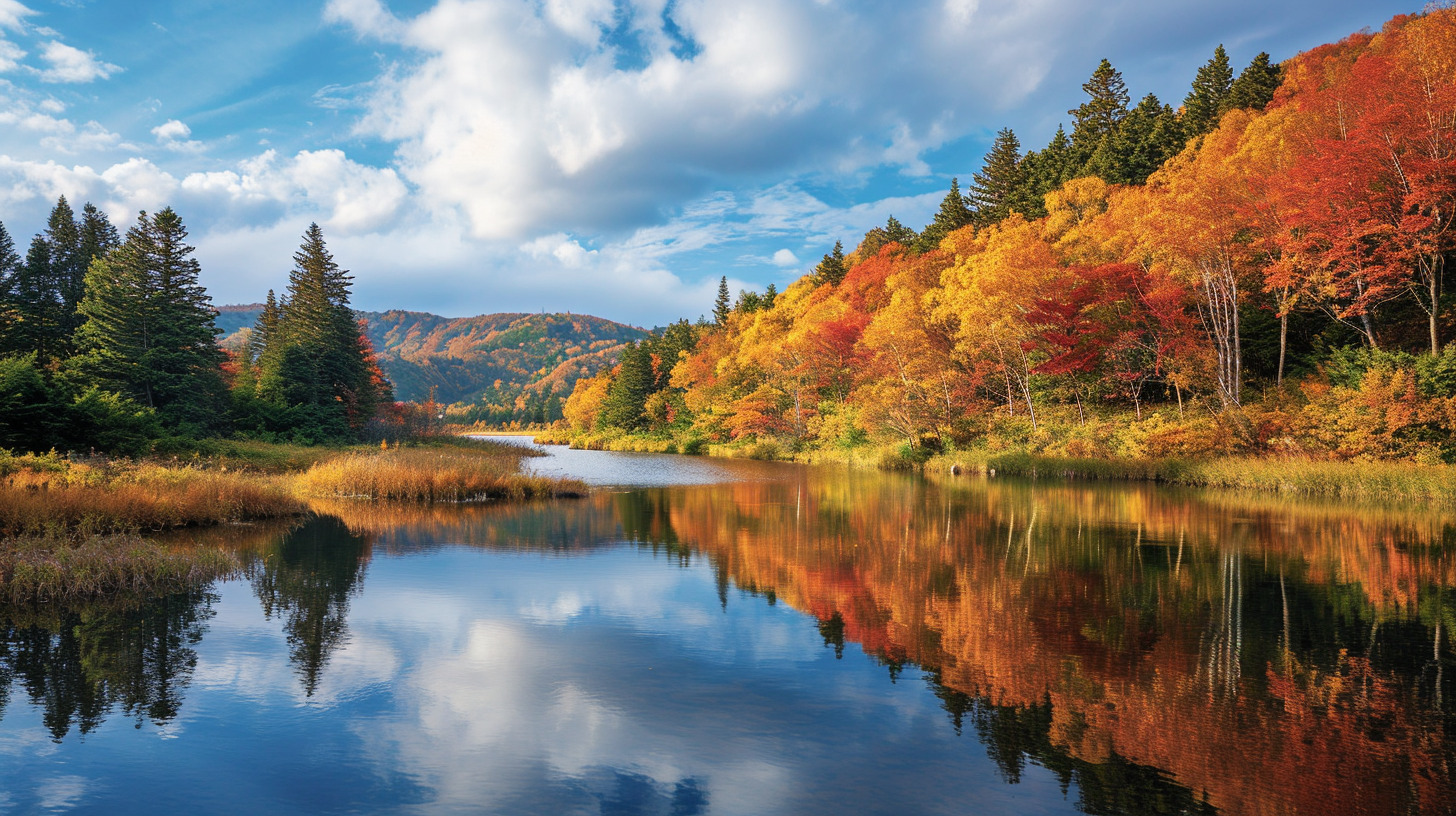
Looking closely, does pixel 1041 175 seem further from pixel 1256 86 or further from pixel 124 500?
pixel 124 500

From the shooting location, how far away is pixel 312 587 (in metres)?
11.9

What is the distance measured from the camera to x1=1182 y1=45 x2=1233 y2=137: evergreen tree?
51.6 m

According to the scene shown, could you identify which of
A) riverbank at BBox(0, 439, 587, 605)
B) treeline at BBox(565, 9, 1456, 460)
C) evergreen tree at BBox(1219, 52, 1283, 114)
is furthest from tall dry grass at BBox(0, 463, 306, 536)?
evergreen tree at BBox(1219, 52, 1283, 114)

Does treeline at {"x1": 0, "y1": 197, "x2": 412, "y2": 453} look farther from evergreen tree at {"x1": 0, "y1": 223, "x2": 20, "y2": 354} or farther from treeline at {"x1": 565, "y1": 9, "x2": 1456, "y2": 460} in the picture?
treeline at {"x1": 565, "y1": 9, "x2": 1456, "y2": 460}

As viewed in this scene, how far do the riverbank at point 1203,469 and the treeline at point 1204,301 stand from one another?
98cm

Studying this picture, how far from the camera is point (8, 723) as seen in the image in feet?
20.7

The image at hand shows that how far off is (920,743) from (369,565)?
11306 millimetres

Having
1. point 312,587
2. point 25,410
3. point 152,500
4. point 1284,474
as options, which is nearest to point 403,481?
point 152,500

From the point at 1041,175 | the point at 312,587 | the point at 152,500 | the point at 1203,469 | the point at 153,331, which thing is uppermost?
the point at 1041,175

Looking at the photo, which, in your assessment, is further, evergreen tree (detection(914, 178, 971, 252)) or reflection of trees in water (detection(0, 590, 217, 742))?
evergreen tree (detection(914, 178, 971, 252))

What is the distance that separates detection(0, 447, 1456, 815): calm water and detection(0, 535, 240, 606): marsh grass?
82 centimetres

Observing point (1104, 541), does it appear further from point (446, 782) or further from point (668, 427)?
point (668, 427)

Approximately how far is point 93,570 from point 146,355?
33382mm

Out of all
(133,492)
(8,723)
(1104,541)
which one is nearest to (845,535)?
(1104,541)
